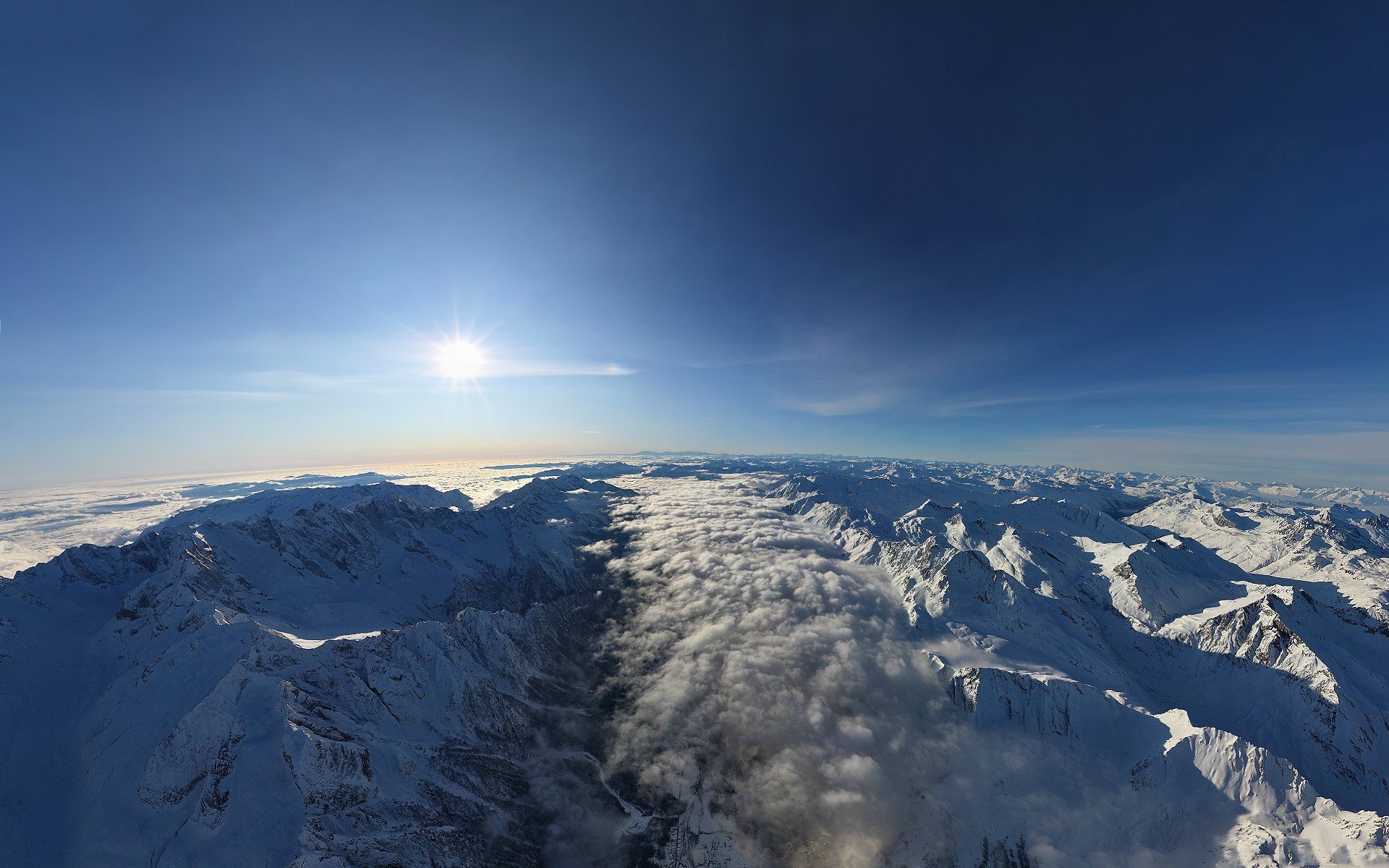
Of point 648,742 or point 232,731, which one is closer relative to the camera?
point 232,731

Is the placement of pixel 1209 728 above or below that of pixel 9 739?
below

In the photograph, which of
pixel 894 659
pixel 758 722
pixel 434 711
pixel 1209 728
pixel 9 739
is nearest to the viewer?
pixel 9 739

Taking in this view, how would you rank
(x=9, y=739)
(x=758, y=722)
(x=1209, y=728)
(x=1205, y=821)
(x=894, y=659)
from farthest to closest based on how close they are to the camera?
(x=894, y=659), (x=758, y=722), (x=1209, y=728), (x=1205, y=821), (x=9, y=739)

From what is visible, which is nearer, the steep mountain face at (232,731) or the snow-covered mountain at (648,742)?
the steep mountain face at (232,731)

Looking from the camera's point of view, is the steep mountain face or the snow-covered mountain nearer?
the steep mountain face

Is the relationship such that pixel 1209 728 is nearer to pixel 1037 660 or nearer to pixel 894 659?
pixel 1037 660

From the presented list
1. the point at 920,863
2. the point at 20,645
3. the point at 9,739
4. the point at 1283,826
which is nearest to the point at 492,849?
the point at 9,739

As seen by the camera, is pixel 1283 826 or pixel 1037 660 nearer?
pixel 1283 826

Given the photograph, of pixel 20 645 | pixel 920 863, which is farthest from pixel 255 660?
pixel 920 863

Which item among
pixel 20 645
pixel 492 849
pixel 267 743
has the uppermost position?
pixel 20 645

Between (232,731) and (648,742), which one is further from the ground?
(232,731)
